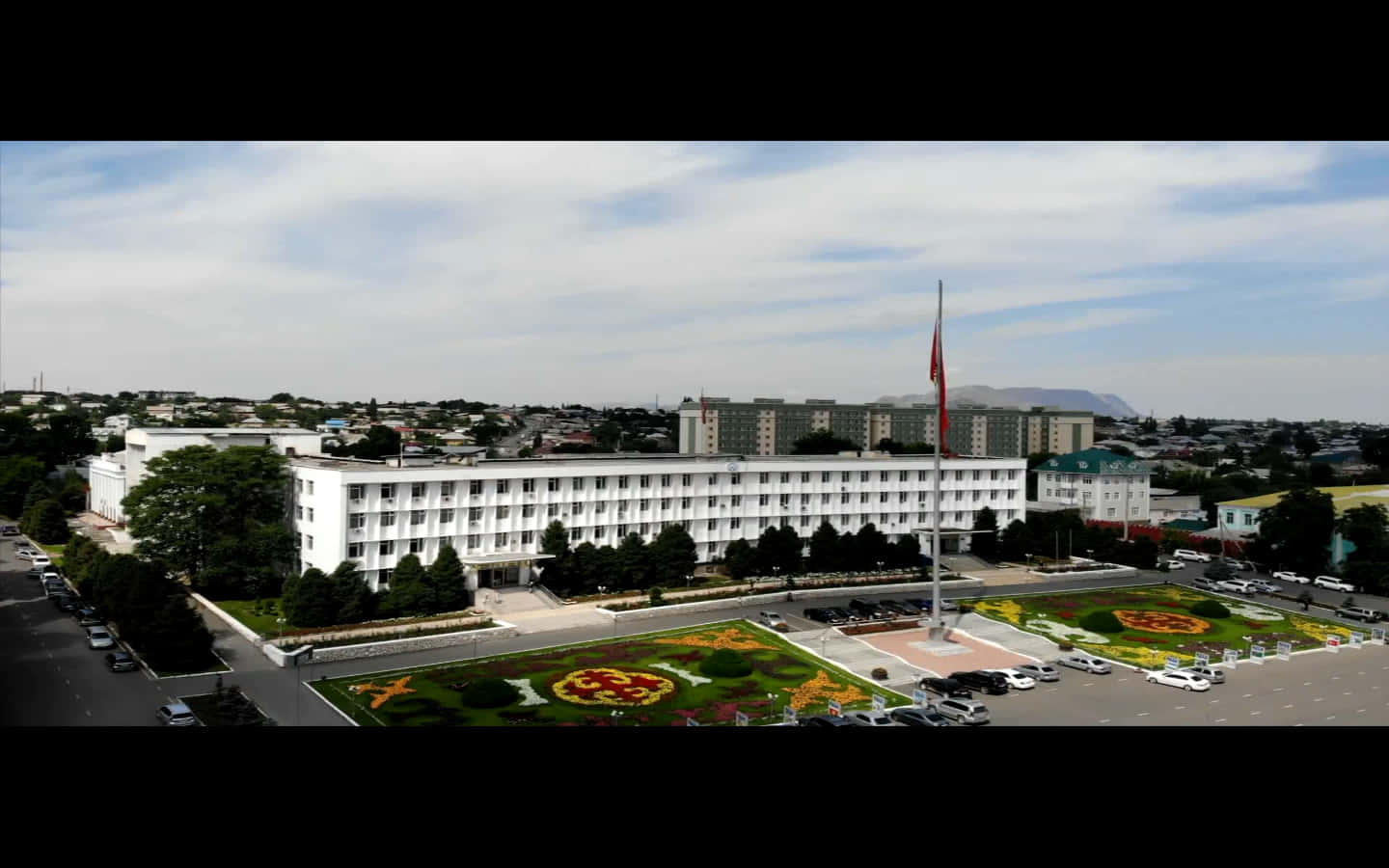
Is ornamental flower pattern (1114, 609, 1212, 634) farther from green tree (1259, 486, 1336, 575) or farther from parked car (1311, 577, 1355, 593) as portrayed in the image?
green tree (1259, 486, 1336, 575)

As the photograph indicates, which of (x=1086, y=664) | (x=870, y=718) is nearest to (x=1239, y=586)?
(x=1086, y=664)

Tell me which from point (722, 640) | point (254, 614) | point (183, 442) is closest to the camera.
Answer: point (722, 640)

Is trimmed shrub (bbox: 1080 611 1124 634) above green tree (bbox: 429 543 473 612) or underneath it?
underneath

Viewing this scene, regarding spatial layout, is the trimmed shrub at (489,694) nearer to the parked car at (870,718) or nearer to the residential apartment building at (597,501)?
the parked car at (870,718)

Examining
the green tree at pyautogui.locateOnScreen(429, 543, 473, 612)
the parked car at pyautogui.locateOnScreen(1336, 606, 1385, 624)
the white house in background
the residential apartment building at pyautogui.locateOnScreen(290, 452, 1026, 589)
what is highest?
the white house in background

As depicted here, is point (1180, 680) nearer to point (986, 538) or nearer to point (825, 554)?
point (825, 554)

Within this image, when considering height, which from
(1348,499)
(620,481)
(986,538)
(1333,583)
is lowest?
(1333,583)

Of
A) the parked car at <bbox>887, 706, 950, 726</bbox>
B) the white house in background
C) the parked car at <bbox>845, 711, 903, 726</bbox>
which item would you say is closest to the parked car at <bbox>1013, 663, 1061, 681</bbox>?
the parked car at <bbox>887, 706, 950, 726</bbox>

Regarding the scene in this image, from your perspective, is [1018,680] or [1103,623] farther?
[1103,623]

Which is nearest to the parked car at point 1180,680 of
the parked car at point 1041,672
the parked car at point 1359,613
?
the parked car at point 1041,672
